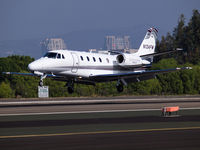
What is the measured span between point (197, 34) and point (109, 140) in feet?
391

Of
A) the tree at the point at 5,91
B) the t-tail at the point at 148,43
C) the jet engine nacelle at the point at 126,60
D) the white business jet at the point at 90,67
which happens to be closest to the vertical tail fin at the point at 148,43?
the t-tail at the point at 148,43

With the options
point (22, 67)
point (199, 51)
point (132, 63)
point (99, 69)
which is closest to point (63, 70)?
point (99, 69)

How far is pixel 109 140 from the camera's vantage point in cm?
1488

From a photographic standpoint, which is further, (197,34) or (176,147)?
(197,34)

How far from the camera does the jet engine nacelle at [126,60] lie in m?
40.2

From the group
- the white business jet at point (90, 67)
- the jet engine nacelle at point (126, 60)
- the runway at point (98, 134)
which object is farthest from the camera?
the jet engine nacelle at point (126, 60)

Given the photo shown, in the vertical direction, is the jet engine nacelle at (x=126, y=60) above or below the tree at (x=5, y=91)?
above

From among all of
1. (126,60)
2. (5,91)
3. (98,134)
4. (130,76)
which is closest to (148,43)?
(126,60)

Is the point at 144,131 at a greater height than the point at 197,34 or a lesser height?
lesser

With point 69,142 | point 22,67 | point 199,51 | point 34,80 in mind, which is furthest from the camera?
point 199,51

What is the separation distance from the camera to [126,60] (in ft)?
132

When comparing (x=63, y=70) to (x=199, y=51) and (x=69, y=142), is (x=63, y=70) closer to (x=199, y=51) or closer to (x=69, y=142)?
(x=69, y=142)

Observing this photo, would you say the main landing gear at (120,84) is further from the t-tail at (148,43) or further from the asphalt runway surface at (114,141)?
the asphalt runway surface at (114,141)

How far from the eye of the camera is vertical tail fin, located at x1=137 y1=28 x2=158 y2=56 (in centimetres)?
4497
